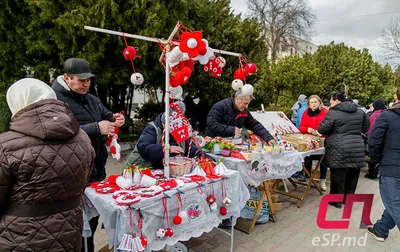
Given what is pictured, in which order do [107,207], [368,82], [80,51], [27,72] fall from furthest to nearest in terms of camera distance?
1. [368,82]
2. [27,72]
3. [80,51]
4. [107,207]

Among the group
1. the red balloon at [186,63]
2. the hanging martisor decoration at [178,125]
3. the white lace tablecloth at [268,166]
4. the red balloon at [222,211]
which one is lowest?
the red balloon at [222,211]

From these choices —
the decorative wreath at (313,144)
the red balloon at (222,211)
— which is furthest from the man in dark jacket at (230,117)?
the red balloon at (222,211)

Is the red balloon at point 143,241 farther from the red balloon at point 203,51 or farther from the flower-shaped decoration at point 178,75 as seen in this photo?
the red balloon at point 203,51

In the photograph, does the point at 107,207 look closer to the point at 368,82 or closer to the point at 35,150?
the point at 35,150

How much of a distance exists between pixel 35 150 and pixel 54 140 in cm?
9

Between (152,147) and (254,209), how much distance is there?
174cm

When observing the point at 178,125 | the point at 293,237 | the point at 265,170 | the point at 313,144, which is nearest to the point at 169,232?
the point at 178,125

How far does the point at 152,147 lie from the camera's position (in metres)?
2.54

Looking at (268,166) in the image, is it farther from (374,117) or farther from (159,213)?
(374,117)

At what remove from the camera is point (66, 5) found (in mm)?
5812

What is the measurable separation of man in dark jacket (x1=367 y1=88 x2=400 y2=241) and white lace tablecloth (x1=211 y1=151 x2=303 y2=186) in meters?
0.96

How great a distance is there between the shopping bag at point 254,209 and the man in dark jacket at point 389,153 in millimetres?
1346

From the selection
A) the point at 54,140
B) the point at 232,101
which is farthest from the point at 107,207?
the point at 232,101

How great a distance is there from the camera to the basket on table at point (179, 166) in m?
2.50
